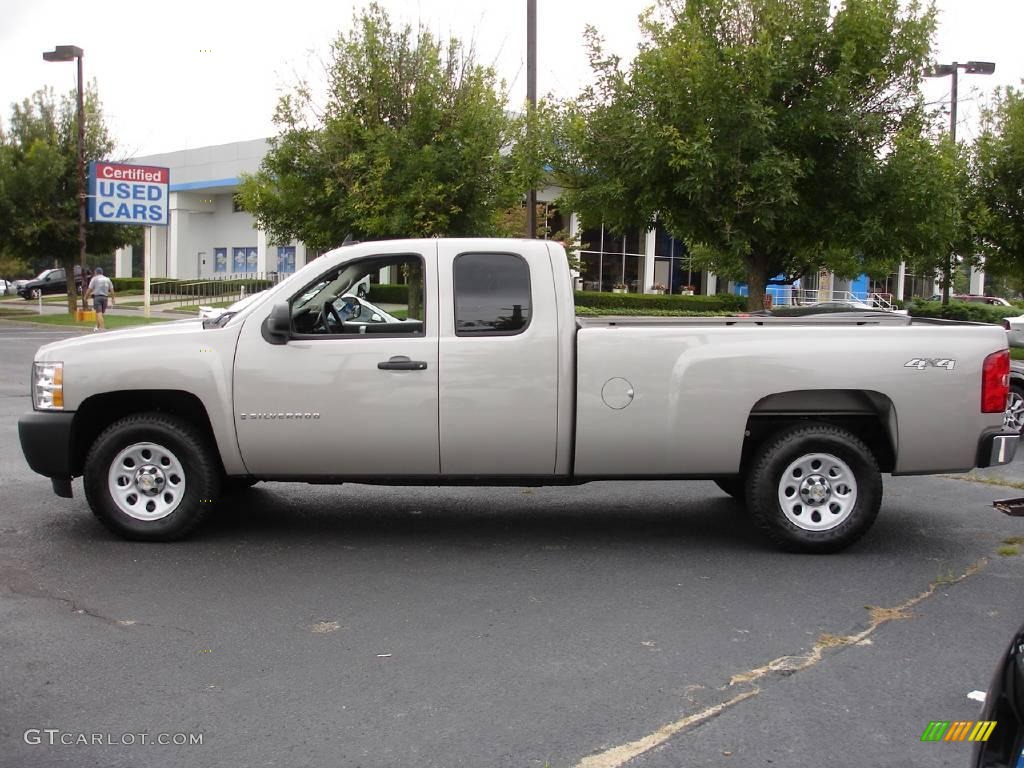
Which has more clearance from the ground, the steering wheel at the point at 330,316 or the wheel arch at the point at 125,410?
the steering wheel at the point at 330,316

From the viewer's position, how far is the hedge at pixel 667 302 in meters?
39.8

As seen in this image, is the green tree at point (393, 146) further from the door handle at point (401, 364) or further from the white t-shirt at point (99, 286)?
the door handle at point (401, 364)

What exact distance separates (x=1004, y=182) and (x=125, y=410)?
78.0 feet

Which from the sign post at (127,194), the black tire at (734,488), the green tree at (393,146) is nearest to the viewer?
the black tire at (734,488)

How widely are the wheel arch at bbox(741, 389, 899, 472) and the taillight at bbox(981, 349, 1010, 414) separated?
57cm

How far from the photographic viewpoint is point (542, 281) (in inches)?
254

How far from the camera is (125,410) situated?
6734 millimetres

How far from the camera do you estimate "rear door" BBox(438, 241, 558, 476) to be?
6.29 m

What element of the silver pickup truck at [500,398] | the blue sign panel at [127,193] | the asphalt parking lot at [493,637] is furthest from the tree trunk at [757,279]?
the blue sign panel at [127,193]

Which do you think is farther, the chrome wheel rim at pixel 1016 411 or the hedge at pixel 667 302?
the hedge at pixel 667 302

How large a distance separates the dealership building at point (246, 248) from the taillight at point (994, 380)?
42.1 m

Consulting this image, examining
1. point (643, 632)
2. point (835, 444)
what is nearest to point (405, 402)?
point (643, 632)

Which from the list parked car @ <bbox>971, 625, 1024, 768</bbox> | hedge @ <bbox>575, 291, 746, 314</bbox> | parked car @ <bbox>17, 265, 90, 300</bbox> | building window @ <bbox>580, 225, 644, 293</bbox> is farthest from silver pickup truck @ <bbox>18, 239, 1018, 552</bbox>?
parked car @ <bbox>17, 265, 90, 300</bbox>

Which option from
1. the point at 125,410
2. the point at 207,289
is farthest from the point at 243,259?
the point at 125,410
